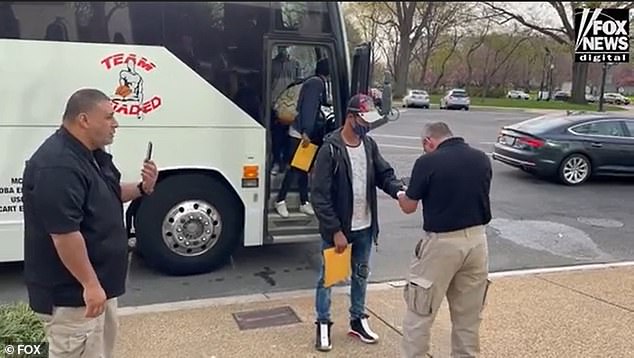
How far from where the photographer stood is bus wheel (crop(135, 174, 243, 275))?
5.13m

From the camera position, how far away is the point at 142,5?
4020mm

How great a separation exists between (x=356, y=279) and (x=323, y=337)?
1.46 ft

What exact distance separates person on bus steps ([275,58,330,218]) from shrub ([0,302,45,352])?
2.79m

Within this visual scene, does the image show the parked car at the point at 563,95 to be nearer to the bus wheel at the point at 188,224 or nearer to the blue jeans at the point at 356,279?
the bus wheel at the point at 188,224

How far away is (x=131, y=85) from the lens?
481 centimetres

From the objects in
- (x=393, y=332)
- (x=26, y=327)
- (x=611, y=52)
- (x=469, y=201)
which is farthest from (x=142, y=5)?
(x=611, y=52)

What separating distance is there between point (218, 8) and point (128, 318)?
254 centimetres

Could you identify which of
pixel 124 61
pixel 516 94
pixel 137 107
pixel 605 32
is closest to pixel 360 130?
pixel 137 107

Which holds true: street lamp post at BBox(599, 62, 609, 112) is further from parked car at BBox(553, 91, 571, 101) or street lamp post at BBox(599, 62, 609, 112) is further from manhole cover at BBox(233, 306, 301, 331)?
manhole cover at BBox(233, 306, 301, 331)

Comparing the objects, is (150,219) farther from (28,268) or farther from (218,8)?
(28,268)

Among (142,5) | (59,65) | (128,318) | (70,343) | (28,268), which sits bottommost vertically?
(128,318)

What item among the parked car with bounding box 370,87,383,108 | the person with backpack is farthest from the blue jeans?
the parked car with bounding box 370,87,383,108

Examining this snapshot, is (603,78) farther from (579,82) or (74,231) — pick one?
(74,231)

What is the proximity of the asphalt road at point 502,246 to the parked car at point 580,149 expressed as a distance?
1.03 feet
